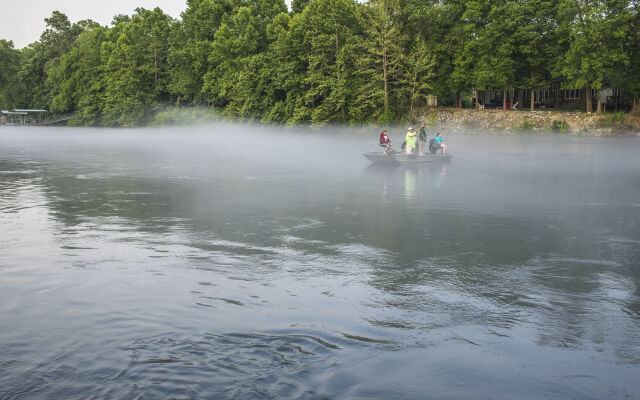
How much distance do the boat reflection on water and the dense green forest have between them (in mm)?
33960

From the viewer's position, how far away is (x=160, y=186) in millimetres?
25531

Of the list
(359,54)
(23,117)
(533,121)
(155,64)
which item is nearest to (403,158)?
(533,121)

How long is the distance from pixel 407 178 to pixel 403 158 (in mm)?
4385

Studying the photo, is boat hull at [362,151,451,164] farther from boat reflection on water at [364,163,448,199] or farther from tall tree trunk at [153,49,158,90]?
tall tree trunk at [153,49,158,90]

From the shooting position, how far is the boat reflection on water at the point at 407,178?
81.3 ft

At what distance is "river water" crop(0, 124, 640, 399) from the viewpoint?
689cm

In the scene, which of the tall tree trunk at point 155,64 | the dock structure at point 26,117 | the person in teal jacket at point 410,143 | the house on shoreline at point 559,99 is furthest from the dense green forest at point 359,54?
the person in teal jacket at point 410,143

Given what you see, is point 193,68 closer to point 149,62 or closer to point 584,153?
point 149,62

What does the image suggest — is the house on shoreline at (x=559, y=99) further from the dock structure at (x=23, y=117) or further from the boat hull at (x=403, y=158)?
the dock structure at (x=23, y=117)

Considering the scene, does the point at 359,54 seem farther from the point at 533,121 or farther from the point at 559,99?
the point at 559,99

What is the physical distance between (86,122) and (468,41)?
7471 centimetres

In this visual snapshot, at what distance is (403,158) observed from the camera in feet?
111

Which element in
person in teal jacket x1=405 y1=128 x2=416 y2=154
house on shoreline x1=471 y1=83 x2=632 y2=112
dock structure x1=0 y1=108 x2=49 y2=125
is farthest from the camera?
dock structure x1=0 y1=108 x2=49 y2=125

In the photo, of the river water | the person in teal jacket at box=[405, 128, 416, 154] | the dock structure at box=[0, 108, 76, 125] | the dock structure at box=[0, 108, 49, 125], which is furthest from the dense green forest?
the river water
